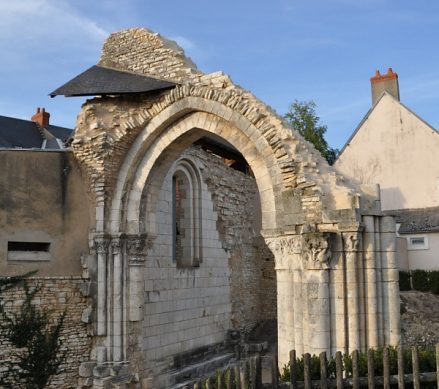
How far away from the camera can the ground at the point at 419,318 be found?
11235mm

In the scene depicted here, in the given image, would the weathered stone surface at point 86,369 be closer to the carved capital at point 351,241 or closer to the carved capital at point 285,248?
the carved capital at point 285,248

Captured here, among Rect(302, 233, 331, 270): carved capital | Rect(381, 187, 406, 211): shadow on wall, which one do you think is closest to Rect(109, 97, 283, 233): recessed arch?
Rect(302, 233, 331, 270): carved capital

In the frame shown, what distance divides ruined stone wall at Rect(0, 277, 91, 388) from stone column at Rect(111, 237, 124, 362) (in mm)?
492

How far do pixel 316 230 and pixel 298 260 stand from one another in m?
0.50

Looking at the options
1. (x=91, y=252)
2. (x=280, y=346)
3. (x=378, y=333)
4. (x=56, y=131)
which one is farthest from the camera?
(x=56, y=131)

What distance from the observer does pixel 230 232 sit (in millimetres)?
14266

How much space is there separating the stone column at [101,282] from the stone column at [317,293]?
4.02 metres

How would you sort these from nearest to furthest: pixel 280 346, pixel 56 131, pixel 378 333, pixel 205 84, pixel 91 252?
pixel 378 333, pixel 280 346, pixel 205 84, pixel 91 252, pixel 56 131

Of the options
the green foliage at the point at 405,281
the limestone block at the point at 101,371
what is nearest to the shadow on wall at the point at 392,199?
the green foliage at the point at 405,281

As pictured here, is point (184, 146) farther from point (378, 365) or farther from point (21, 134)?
point (21, 134)

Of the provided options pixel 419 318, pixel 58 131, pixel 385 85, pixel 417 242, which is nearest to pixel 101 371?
pixel 419 318

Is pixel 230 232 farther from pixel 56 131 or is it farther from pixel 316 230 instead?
pixel 56 131

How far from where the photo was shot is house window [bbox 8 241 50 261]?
30.8 feet

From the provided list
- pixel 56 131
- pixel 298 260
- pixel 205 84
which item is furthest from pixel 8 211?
pixel 56 131
